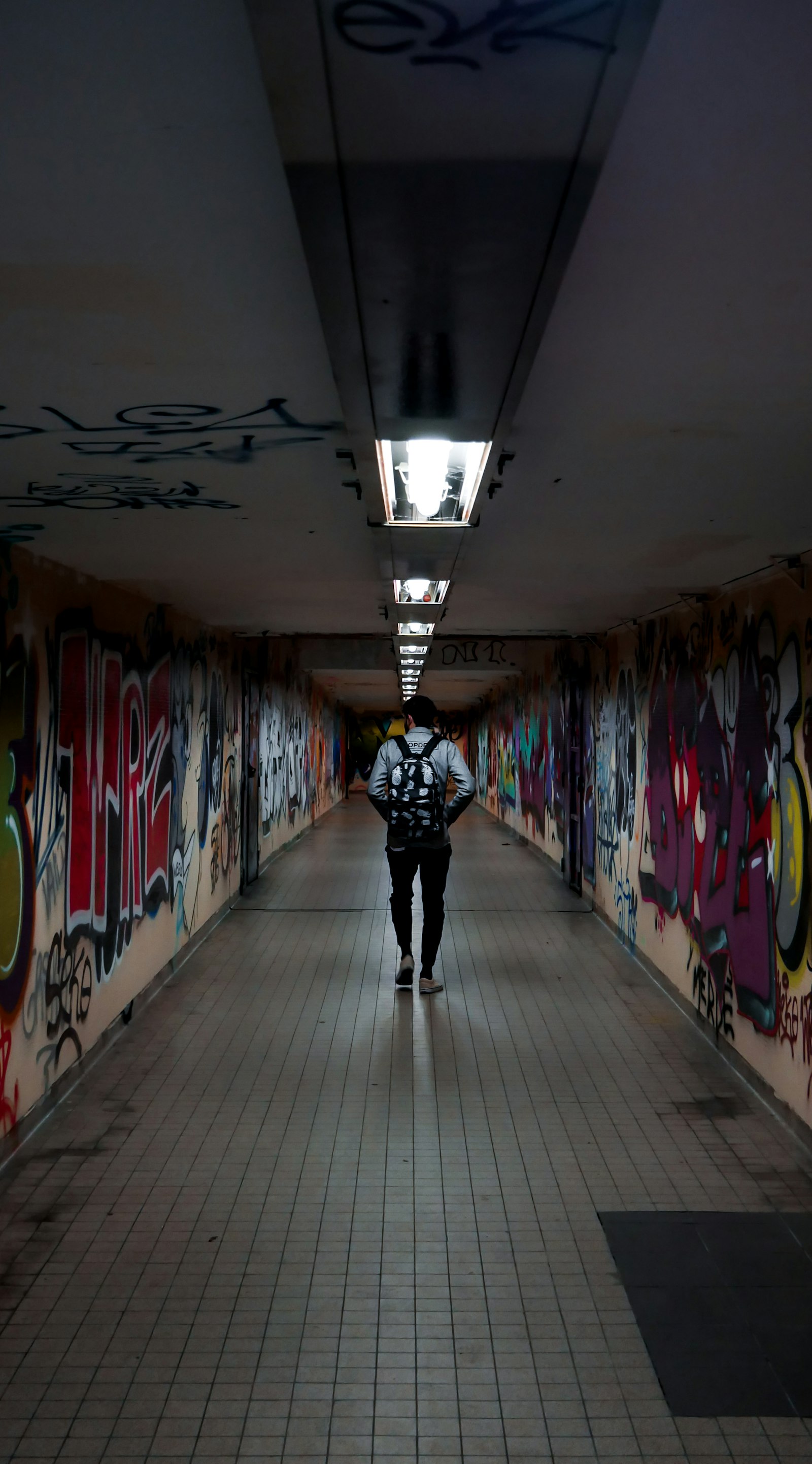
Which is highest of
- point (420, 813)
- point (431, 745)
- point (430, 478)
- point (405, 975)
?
point (430, 478)

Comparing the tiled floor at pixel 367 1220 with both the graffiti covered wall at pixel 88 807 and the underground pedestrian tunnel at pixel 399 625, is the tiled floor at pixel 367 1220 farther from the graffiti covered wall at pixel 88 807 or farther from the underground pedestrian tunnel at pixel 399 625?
the graffiti covered wall at pixel 88 807

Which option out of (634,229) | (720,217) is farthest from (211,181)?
(720,217)

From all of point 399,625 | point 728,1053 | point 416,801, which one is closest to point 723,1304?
point 728,1053

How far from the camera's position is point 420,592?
236 inches

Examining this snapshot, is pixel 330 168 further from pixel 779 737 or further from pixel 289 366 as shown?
pixel 779 737

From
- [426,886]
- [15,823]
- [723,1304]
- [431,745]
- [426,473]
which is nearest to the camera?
[426,473]

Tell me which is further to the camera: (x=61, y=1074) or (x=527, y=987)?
(x=527, y=987)

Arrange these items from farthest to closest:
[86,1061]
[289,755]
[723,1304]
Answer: [289,755], [86,1061], [723,1304]

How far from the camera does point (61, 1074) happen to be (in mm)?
4664

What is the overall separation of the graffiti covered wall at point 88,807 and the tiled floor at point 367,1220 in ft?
1.35

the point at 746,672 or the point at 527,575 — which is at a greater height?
the point at 527,575

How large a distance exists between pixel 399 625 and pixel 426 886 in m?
2.38

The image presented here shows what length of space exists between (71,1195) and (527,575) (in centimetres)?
367

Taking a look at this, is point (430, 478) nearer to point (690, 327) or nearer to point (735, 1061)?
point (690, 327)
